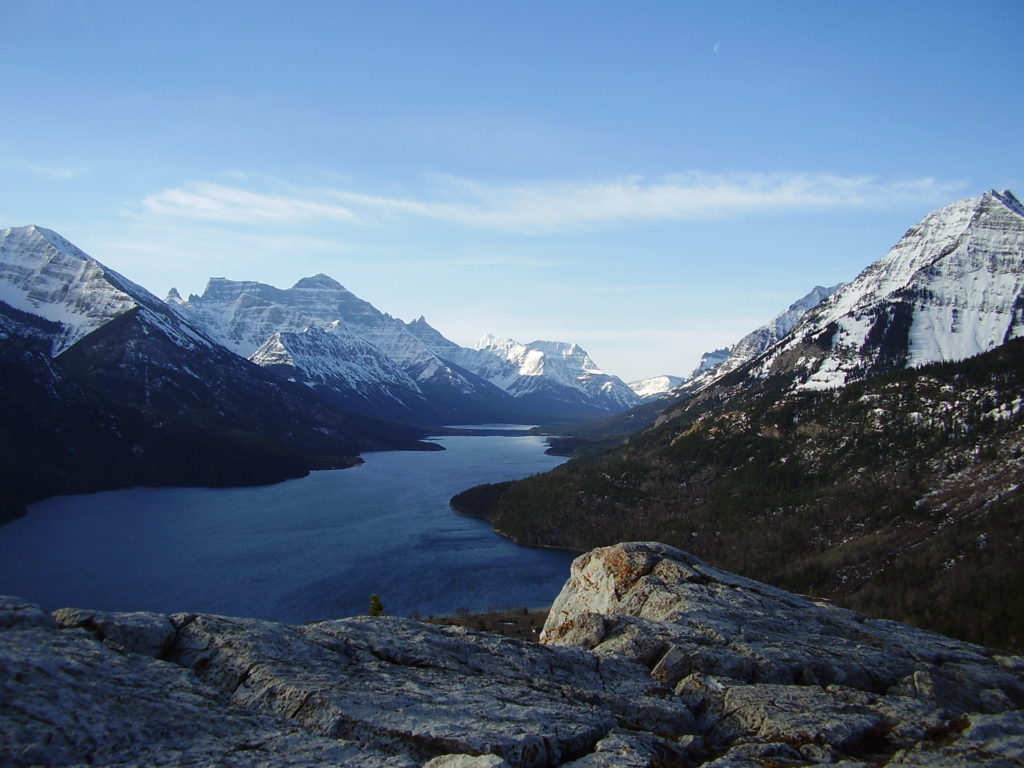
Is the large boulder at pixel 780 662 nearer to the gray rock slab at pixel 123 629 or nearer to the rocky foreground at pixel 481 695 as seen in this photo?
the rocky foreground at pixel 481 695

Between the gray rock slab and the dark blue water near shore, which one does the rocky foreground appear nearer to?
the gray rock slab

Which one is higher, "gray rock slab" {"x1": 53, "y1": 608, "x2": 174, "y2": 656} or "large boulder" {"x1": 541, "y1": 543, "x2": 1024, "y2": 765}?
"gray rock slab" {"x1": 53, "y1": 608, "x2": 174, "y2": 656}

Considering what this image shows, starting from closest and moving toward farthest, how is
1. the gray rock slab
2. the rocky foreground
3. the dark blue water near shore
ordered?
1. the rocky foreground
2. the gray rock slab
3. the dark blue water near shore

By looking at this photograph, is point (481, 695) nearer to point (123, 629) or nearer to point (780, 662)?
point (123, 629)

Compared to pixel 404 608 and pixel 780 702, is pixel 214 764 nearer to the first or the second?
pixel 780 702

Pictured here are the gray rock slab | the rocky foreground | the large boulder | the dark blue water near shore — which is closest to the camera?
the rocky foreground

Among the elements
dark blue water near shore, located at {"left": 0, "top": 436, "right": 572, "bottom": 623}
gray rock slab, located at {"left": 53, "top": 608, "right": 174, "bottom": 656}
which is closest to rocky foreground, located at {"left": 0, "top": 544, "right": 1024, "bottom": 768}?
gray rock slab, located at {"left": 53, "top": 608, "right": 174, "bottom": 656}

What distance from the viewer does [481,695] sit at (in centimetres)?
2347

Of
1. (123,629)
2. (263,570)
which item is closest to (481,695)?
(123,629)

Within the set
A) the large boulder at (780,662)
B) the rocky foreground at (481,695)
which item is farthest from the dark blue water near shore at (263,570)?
the rocky foreground at (481,695)

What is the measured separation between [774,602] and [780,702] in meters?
15.8

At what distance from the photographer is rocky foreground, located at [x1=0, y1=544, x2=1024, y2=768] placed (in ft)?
59.3

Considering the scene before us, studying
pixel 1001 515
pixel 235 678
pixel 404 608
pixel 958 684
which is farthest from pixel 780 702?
pixel 1001 515

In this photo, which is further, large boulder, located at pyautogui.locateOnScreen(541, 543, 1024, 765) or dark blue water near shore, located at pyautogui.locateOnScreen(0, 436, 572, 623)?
dark blue water near shore, located at pyautogui.locateOnScreen(0, 436, 572, 623)
